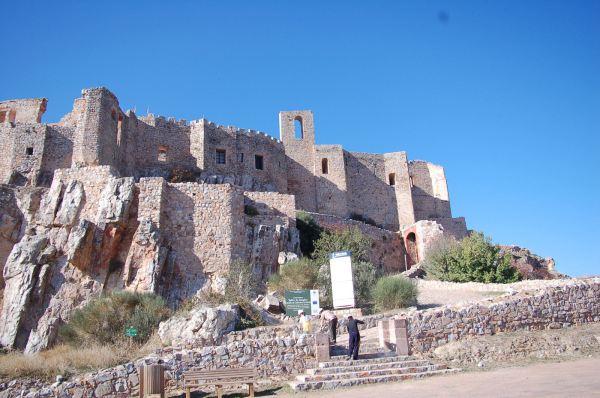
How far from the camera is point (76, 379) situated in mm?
11398

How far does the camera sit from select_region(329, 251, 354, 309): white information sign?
57.6ft

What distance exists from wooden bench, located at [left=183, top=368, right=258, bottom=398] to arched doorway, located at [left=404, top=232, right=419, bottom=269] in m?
25.2

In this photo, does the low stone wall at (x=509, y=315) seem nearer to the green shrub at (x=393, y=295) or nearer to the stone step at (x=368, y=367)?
the stone step at (x=368, y=367)

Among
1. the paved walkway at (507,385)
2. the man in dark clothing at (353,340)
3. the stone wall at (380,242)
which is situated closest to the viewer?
the paved walkway at (507,385)

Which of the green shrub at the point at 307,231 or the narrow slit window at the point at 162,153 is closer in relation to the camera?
the green shrub at the point at 307,231

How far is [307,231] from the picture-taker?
3025 cm

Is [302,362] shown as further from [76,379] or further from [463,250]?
[463,250]

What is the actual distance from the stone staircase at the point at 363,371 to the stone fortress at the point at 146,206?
12246 millimetres

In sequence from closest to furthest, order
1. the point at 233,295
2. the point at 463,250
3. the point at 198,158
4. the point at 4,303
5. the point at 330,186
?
the point at 233,295, the point at 4,303, the point at 463,250, the point at 198,158, the point at 330,186

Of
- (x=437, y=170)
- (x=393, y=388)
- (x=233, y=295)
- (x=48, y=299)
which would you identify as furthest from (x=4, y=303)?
(x=437, y=170)

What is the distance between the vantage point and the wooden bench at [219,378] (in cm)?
1093

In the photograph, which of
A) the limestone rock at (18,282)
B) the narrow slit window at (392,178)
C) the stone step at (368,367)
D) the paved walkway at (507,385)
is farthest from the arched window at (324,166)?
the paved walkway at (507,385)

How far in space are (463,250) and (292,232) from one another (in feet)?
30.5

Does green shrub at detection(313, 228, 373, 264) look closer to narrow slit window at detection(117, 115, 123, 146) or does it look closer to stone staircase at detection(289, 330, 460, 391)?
stone staircase at detection(289, 330, 460, 391)
